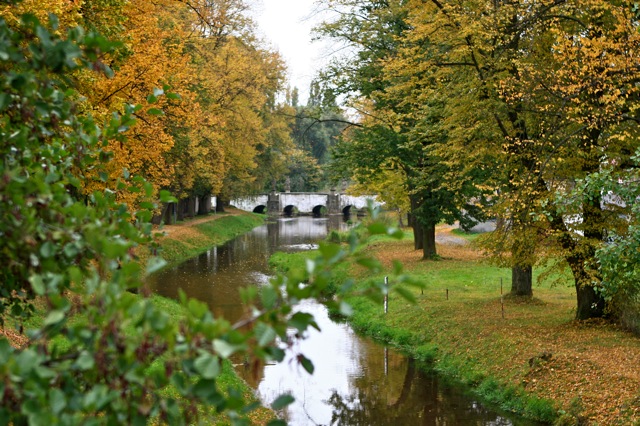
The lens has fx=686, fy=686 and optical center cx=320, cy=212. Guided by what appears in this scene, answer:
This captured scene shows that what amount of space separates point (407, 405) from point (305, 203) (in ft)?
224

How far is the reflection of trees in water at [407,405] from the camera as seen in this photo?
12422mm

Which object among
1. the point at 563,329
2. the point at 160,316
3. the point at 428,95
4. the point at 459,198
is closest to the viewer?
the point at 160,316

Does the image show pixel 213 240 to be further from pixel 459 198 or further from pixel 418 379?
pixel 418 379

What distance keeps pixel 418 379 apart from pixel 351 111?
49.8 feet

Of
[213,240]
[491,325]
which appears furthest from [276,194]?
[491,325]

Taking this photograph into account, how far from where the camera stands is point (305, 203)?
3204 inches

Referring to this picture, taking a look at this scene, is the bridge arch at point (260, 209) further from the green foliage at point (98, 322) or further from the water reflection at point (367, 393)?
the green foliage at point (98, 322)

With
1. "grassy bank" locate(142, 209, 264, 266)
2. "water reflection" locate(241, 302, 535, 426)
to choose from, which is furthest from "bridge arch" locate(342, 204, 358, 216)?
"water reflection" locate(241, 302, 535, 426)

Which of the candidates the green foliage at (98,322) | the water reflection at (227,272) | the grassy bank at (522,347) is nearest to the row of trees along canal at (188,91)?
the green foliage at (98,322)

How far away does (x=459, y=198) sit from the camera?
73.6 ft

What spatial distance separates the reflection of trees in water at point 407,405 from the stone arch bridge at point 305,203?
62.1 m

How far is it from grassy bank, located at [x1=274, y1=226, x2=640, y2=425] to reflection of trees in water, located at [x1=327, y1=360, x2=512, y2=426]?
0.57 m

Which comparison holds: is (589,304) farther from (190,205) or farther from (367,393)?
(190,205)

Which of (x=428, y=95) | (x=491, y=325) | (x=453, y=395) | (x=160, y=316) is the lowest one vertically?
(x=453, y=395)
